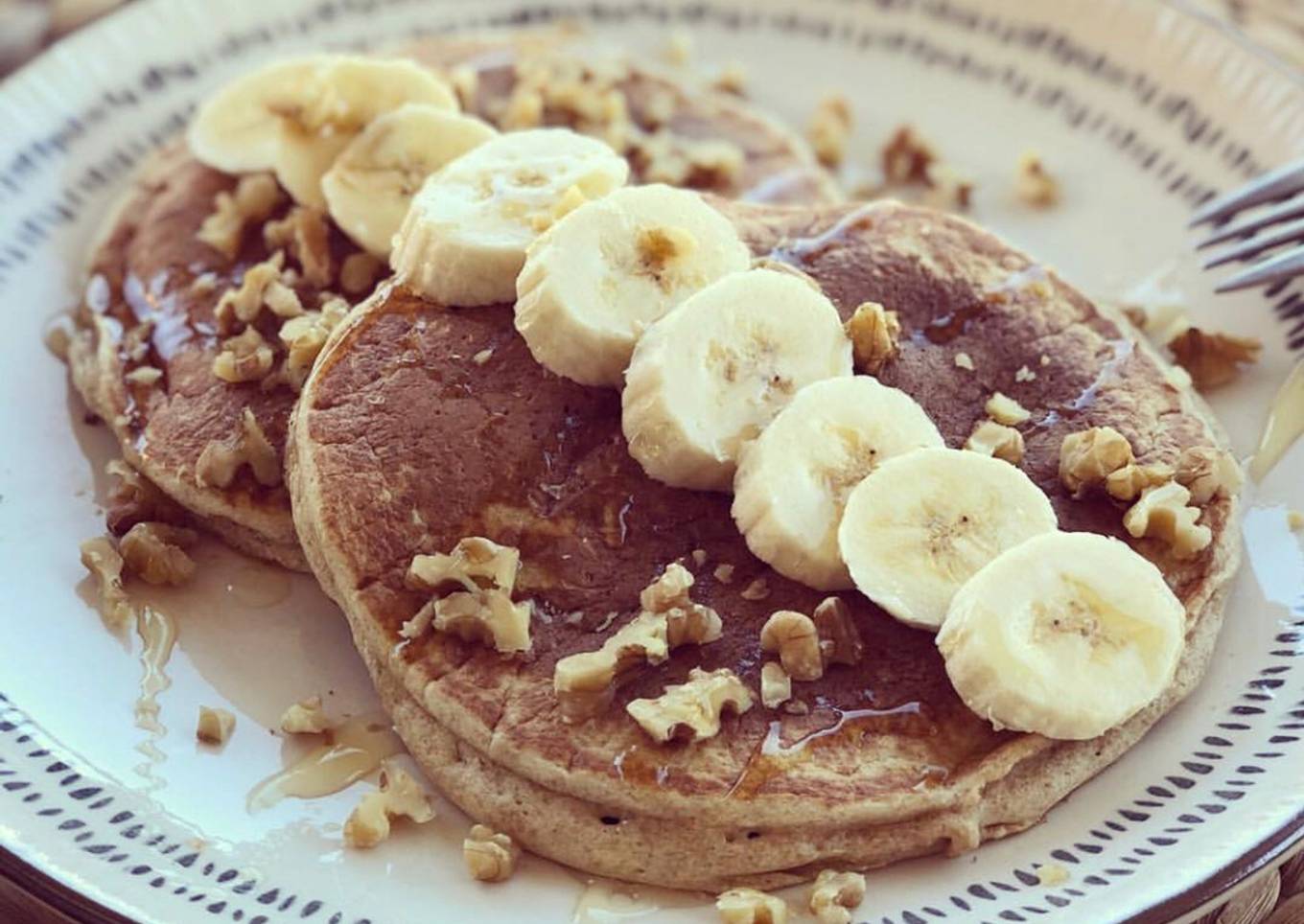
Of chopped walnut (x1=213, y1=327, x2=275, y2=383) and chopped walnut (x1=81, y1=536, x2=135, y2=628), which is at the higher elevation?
chopped walnut (x1=213, y1=327, x2=275, y2=383)

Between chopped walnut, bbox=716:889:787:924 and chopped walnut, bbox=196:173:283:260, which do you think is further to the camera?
chopped walnut, bbox=196:173:283:260

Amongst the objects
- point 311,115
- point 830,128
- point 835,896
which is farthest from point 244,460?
point 830,128

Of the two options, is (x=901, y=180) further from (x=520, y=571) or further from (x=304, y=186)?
(x=520, y=571)

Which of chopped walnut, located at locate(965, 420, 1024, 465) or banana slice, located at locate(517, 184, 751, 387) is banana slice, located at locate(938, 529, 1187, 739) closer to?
chopped walnut, located at locate(965, 420, 1024, 465)

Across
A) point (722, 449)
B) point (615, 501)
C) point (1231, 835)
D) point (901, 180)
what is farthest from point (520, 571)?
point (901, 180)

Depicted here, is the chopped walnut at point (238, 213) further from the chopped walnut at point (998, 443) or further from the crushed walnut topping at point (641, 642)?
the chopped walnut at point (998, 443)

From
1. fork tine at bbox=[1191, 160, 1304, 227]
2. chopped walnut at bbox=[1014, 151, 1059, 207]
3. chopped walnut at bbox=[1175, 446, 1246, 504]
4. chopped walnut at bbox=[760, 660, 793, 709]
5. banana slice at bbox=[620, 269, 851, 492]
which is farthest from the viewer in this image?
chopped walnut at bbox=[1014, 151, 1059, 207]

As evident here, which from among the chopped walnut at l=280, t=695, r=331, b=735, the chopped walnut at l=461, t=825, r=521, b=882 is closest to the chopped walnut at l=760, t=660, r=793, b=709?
the chopped walnut at l=461, t=825, r=521, b=882
